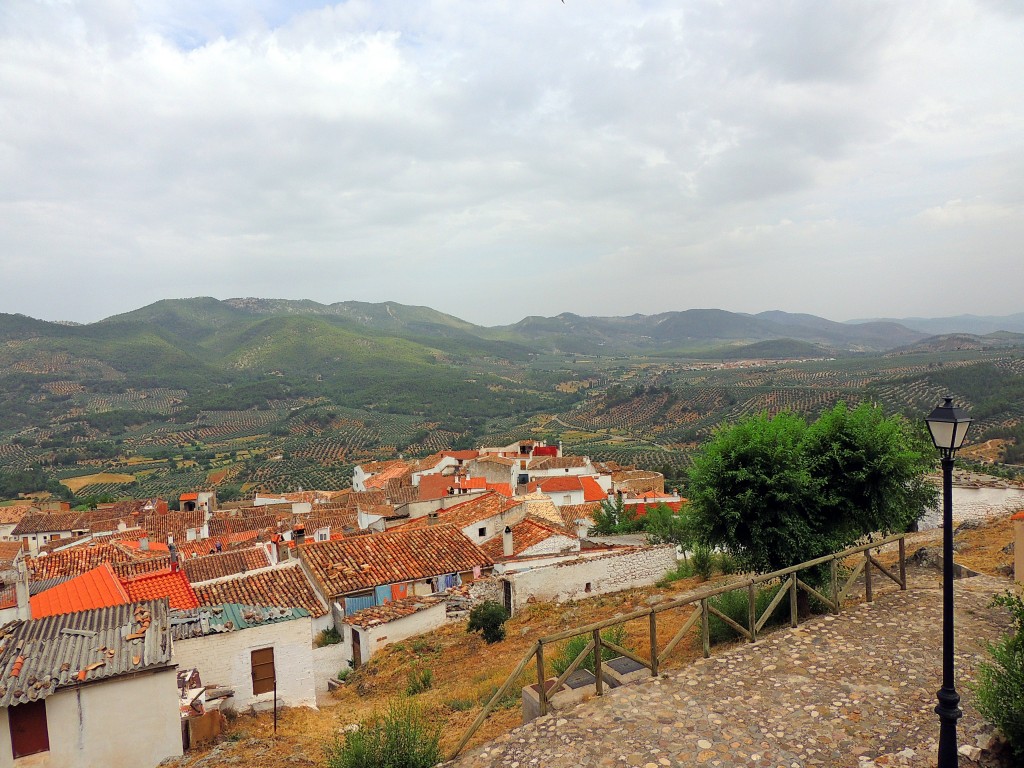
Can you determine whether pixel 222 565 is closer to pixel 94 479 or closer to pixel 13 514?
pixel 13 514

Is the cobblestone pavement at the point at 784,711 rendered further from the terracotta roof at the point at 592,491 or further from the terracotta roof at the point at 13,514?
the terracotta roof at the point at 13,514

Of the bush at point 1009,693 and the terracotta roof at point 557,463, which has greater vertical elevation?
the bush at point 1009,693

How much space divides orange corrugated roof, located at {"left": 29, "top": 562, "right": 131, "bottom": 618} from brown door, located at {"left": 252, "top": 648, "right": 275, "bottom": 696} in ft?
9.02

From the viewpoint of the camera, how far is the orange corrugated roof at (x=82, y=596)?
11.6 metres

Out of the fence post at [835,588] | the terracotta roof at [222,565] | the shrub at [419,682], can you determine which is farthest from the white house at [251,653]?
the fence post at [835,588]

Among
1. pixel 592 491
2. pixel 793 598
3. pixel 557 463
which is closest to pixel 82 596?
pixel 793 598

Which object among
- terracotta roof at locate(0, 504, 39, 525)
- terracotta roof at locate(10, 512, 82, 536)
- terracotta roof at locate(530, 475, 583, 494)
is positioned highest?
terracotta roof at locate(530, 475, 583, 494)

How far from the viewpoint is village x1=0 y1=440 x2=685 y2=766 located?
8188 millimetres

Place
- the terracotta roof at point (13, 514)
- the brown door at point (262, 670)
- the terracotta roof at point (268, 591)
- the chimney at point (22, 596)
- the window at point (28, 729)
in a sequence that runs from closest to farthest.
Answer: the window at point (28, 729) → the chimney at point (22, 596) → the brown door at point (262, 670) → the terracotta roof at point (268, 591) → the terracotta roof at point (13, 514)

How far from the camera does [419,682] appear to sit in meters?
11.9


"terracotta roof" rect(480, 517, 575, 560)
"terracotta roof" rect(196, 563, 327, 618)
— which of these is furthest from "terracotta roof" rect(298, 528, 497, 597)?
"terracotta roof" rect(480, 517, 575, 560)

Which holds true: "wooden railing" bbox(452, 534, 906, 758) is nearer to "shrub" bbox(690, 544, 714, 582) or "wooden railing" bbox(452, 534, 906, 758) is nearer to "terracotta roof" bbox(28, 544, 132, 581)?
"shrub" bbox(690, 544, 714, 582)

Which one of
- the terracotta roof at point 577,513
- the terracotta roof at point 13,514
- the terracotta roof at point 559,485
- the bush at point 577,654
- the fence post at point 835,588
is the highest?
the fence post at point 835,588

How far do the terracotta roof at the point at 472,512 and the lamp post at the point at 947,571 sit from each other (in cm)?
1908
